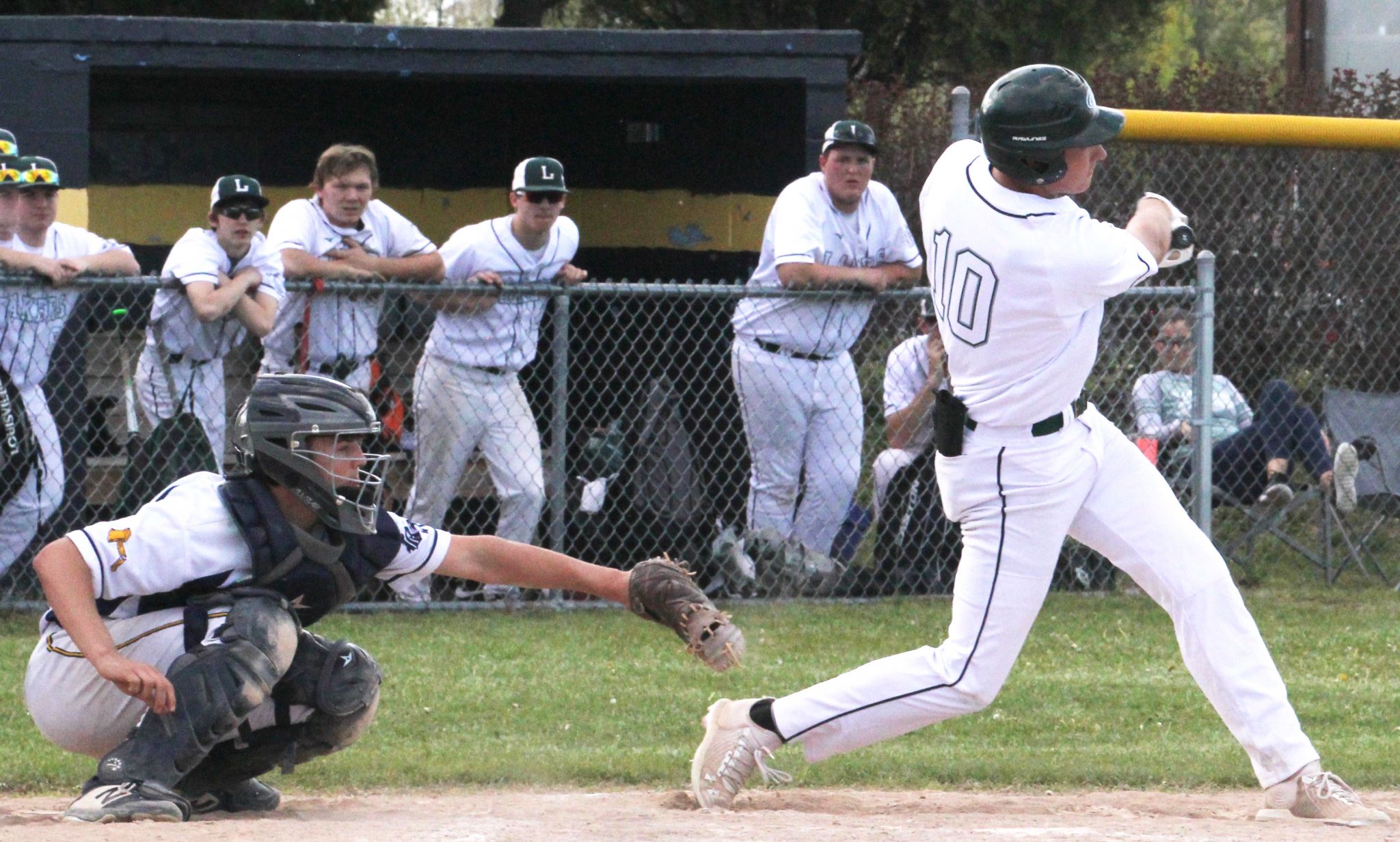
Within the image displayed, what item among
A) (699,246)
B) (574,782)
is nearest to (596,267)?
(699,246)

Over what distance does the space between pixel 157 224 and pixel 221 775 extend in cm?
616

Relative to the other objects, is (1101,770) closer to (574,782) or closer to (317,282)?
(574,782)

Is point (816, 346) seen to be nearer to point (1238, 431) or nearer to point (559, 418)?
point (559, 418)

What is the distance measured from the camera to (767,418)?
7.75 metres

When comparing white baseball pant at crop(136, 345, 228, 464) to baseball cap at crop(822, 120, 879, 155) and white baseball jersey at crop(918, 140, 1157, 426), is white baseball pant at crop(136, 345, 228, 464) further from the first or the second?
white baseball jersey at crop(918, 140, 1157, 426)

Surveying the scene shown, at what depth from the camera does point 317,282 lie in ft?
24.0

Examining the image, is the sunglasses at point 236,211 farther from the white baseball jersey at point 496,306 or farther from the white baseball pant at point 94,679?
the white baseball pant at point 94,679

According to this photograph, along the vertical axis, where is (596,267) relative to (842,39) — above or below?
below

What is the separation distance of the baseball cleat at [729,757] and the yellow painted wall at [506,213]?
5.48 m

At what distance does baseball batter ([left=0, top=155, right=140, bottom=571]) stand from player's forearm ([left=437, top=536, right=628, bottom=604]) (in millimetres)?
3203

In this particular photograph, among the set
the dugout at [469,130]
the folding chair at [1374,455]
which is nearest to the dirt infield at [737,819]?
the dugout at [469,130]

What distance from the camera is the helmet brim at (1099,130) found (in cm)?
425

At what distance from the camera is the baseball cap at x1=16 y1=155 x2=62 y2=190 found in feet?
23.3

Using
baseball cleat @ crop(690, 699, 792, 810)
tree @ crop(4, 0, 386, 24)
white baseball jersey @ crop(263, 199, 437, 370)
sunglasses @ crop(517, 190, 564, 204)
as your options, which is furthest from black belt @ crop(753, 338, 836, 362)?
tree @ crop(4, 0, 386, 24)
